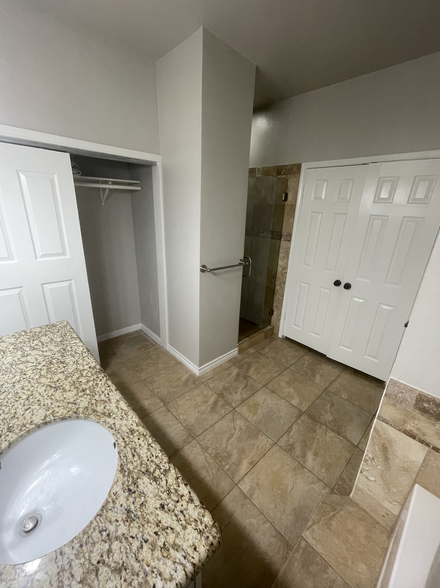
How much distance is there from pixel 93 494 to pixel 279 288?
2.37m

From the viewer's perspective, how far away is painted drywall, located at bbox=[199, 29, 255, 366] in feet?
5.06

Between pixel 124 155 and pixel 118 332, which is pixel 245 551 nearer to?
pixel 118 332

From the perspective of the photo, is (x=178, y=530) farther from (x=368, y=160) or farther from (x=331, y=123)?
A: (x=331, y=123)

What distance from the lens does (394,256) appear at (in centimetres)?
185

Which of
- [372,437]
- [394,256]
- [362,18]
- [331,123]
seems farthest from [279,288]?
[362,18]

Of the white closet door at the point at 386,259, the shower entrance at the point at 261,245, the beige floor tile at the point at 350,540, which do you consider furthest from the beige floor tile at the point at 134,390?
the white closet door at the point at 386,259

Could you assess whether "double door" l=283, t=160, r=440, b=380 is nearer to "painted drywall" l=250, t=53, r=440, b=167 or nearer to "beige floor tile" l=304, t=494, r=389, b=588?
"painted drywall" l=250, t=53, r=440, b=167

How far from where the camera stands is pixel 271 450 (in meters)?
1.51

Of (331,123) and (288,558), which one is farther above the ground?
(331,123)

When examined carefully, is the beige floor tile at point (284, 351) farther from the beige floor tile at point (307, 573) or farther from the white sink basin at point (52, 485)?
the white sink basin at point (52, 485)

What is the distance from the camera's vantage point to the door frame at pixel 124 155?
55.2 inches

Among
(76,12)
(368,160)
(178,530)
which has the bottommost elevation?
(178,530)

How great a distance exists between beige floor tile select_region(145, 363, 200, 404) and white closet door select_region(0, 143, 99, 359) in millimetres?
889

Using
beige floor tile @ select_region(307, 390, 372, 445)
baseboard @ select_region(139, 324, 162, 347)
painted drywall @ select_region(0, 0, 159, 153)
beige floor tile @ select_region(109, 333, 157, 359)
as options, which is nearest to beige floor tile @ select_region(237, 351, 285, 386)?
beige floor tile @ select_region(307, 390, 372, 445)
